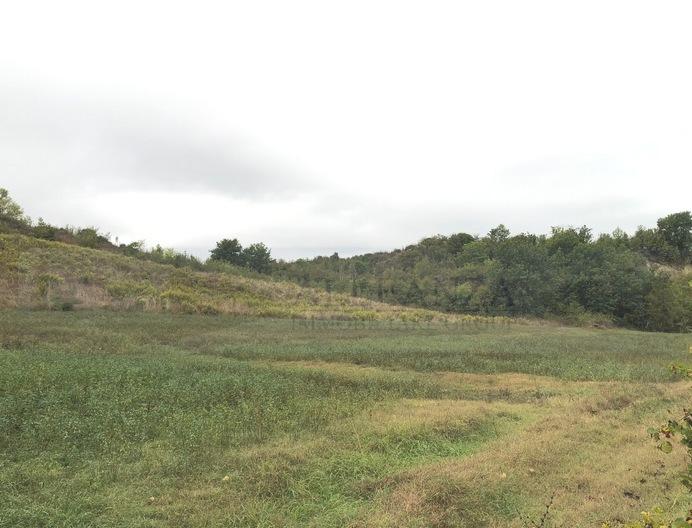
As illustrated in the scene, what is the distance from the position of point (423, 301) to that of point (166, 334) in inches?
1709

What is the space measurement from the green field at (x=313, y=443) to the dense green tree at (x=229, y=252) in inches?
2198

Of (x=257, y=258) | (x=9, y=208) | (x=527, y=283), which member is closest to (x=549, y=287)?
(x=527, y=283)

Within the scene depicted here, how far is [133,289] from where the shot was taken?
118ft

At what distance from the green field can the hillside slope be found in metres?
16.7

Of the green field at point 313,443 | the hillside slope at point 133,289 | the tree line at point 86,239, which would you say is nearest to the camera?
the green field at point 313,443

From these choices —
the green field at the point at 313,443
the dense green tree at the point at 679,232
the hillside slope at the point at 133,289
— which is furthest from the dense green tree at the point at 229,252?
the dense green tree at the point at 679,232

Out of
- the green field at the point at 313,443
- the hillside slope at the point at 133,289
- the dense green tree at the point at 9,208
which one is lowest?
the green field at the point at 313,443

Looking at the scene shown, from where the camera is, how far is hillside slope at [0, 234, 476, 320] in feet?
102

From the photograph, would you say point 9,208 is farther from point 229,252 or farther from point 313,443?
point 313,443

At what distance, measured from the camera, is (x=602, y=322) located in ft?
185

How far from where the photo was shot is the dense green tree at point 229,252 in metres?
72.0

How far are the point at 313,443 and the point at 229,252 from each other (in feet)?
219

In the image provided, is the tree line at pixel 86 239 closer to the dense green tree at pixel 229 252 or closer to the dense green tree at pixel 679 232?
the dense green tree at pixel 229 252

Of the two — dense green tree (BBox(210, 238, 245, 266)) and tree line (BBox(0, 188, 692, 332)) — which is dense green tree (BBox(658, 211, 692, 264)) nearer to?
tree line (BBox(0, 188, 692, 332))
